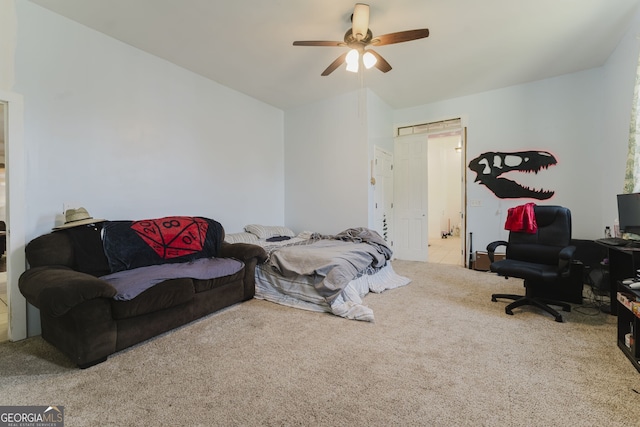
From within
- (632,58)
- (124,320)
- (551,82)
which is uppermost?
(551,82)

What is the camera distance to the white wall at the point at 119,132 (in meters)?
2.49

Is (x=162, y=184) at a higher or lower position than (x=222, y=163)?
lower

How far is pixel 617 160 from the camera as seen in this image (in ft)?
10.7

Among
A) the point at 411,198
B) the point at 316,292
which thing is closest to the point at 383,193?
the point at 411,198

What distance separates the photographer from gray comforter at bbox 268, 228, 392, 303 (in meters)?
2.83

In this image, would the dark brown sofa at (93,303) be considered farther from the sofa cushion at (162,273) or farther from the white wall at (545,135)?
the white wall at (545,135)

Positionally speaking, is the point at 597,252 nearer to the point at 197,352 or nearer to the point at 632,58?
the point at 632,58

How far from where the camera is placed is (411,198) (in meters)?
5.36

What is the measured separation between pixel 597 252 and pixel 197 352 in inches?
182

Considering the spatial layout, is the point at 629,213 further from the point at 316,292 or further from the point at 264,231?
the point at 264,231

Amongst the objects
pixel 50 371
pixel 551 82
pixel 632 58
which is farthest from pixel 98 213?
pixel 551 82

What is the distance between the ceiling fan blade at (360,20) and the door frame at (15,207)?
299 centimetres

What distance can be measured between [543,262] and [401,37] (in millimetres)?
2653

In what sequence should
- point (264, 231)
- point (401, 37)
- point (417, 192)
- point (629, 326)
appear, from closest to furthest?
point (629, 326), point (401, 37), point (264, 231), point (417, 192)
